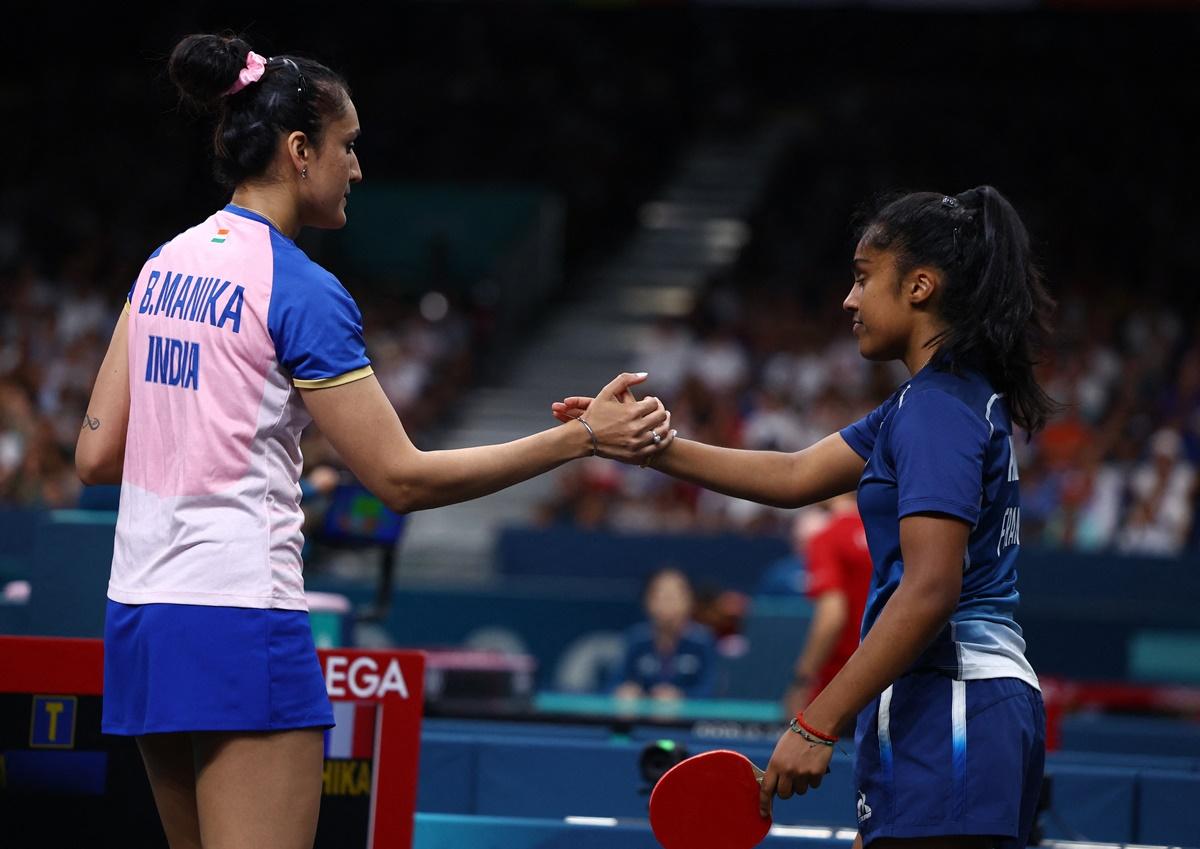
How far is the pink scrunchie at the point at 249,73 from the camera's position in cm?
250

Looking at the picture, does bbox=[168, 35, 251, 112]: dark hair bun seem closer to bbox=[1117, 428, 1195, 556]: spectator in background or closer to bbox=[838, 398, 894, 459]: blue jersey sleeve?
bbox=[838, 398, 894, 459]: blue jersey sleeve

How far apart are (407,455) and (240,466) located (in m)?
0.25

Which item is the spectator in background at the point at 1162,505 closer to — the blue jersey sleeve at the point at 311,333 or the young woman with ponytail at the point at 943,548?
the young woman with ponytail at the point at 943,548

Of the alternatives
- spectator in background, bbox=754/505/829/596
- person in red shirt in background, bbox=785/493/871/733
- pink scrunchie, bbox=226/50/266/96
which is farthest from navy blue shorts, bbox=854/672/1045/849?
spectator in background, bbox=754/505/829/596

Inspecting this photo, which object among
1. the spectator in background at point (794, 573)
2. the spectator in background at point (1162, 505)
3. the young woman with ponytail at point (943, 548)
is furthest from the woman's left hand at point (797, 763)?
the spectator in background at point (1162, 505)

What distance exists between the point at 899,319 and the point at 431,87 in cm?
1527

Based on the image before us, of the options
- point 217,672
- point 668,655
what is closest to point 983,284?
point 217,672

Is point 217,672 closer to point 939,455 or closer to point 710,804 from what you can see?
point 710,804

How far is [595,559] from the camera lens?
10.6 meters

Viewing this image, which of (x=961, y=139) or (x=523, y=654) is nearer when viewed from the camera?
(x=523, y=654)

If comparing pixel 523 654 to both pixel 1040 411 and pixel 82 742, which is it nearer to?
pixel 82 742

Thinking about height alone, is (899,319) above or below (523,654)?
above

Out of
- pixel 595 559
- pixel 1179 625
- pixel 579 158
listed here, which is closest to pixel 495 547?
pixel 595 559

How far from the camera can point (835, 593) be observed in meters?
5.81
